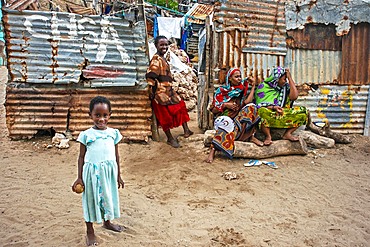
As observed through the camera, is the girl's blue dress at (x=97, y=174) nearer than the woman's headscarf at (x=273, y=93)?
Yes

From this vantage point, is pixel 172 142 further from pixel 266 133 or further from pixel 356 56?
pixel 356 56

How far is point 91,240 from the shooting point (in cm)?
246

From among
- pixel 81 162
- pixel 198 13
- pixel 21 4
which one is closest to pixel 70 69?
pixel 21 4

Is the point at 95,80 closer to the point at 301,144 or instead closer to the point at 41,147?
the point at 41,147

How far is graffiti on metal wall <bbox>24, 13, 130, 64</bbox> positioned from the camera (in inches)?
191

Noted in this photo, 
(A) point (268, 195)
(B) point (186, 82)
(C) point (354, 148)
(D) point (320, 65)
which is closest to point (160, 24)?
(B) point (186, 82)

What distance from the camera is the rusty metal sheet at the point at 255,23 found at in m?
5.32

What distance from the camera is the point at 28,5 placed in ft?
18.9

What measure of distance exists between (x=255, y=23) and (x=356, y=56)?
6.71 feet

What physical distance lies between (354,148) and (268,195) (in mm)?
2552

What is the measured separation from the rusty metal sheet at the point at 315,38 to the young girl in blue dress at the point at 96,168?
424 centimetres

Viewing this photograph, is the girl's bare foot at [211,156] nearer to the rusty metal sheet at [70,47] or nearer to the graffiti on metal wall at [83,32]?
the rusty metal sheet at [70,47]

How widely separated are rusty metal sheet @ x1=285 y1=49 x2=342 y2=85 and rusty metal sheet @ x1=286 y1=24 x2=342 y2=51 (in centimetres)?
9

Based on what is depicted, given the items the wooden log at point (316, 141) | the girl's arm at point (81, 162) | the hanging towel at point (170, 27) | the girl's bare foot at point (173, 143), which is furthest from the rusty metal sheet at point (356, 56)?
the hanging towel at point (170, 27)
